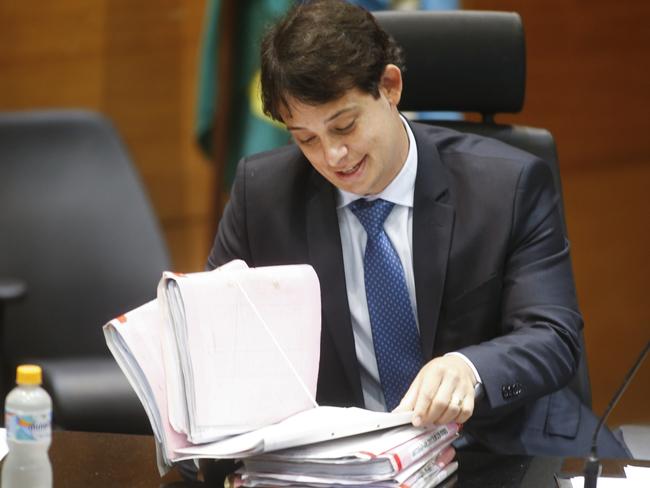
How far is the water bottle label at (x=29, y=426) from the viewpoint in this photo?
155 centimetres

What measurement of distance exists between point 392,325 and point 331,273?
0.47 feet

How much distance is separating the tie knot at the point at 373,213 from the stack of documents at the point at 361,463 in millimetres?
525

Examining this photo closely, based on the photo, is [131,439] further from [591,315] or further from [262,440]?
[591,315]

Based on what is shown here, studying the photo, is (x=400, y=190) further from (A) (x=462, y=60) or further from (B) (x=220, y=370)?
(B) (x=220, y=370)

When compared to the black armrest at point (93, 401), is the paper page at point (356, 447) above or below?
above

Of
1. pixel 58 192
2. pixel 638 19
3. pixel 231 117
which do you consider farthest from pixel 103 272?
pixel 638 19

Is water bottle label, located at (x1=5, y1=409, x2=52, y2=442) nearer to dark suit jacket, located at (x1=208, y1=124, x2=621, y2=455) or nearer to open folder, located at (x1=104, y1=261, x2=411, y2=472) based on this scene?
open folder, located at (x1=104, y1=261, x2=411, y2=472)

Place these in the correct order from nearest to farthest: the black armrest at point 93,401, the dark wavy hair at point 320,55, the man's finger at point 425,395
A: the man's finger at point 425,395
the dark wavy hair at point 320,55
the black armrest at point 93,401

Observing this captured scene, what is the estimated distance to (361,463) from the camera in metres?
1.58

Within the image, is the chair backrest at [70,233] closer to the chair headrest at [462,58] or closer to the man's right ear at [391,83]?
the chair headrest at [462,58]

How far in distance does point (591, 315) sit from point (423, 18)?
1.87 meters

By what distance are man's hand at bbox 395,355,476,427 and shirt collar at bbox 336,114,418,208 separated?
48 centimetres

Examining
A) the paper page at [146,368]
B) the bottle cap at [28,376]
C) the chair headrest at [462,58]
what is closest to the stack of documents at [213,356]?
the paper page at [146,368]

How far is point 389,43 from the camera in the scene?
210cm
